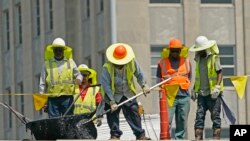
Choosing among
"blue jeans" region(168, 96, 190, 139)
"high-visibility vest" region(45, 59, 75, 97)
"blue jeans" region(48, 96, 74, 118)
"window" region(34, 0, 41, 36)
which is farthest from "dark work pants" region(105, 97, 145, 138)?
"window" region(34, 0, 41, 36)

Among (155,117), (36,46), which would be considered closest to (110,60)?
(155,117)

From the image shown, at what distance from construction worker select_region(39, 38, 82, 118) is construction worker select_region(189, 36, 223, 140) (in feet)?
7.30

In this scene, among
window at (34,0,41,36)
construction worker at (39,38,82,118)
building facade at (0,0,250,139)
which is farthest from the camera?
window at (34,0,41,36)

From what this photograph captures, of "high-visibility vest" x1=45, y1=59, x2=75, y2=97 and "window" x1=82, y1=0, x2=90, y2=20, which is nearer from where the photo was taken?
"high-visibility vest" x1=45, y1=59, x2=75, y2=97

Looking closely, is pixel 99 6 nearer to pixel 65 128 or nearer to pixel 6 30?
pixel 6 30

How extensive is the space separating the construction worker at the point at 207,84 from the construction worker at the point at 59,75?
222cm

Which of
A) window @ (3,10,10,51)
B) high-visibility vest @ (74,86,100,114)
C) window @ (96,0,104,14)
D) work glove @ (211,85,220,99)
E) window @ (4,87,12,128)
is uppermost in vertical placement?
window @ (96,0,104,14)

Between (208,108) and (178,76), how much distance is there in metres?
1.01

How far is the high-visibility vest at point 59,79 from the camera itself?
111 ft

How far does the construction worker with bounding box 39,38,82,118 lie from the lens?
33.5m

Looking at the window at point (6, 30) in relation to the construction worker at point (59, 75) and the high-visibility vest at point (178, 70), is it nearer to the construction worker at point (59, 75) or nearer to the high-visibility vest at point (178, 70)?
the construction worker at point (59, 75)

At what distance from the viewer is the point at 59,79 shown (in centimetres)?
3375

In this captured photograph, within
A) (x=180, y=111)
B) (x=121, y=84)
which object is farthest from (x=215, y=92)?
(x=121, y=84)

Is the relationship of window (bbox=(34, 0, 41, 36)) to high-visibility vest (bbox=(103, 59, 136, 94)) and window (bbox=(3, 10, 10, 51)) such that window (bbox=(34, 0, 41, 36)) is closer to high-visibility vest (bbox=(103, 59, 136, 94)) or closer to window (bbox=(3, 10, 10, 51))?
window (bbox=(3, 10, 10, 51))
